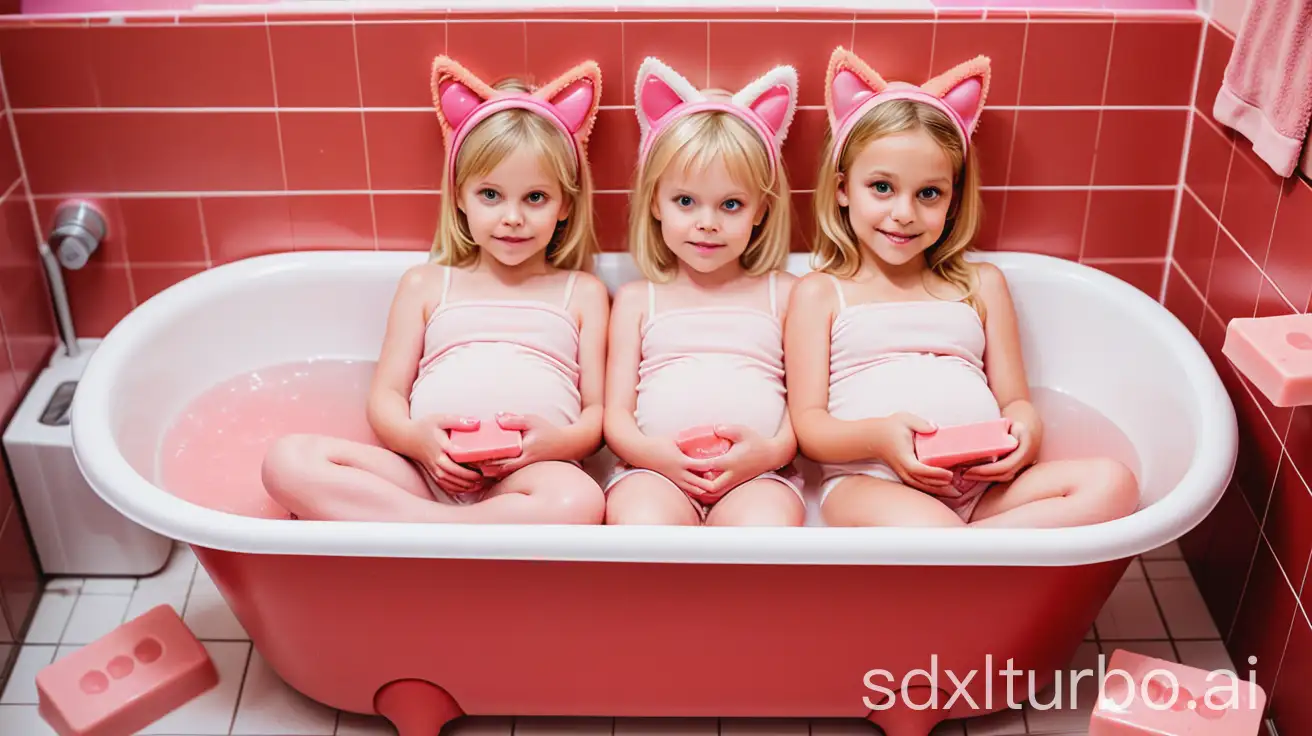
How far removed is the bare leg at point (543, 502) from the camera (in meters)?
1.92

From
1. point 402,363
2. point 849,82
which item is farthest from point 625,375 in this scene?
point 849,82

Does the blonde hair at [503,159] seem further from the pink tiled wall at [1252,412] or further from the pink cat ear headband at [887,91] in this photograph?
the pink tiled wall at [1252,412]

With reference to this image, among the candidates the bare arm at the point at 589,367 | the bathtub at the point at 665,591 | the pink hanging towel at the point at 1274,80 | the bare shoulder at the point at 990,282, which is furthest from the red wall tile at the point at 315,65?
the pink hanging towel at the point at 1274,80

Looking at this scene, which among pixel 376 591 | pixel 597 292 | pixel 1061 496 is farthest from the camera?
pixel 597 292

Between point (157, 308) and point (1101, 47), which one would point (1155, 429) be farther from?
point (157, 308)

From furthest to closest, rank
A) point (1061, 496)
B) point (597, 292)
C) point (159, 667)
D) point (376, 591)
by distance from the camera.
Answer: point (597, 292), point (159, 667), point (1061, 496), point (376, 591)

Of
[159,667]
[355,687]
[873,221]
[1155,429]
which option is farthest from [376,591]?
[1155,429]

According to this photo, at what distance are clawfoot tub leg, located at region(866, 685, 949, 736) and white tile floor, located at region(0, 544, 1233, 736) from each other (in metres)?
→ 0.07

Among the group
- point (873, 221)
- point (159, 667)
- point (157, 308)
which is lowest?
point (159, 667)

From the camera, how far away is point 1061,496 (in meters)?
1.93

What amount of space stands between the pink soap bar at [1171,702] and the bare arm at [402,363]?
1132mm

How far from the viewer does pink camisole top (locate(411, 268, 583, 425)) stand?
2.09 m

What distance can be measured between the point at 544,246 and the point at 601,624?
69cm

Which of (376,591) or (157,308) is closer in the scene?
(376,591)
